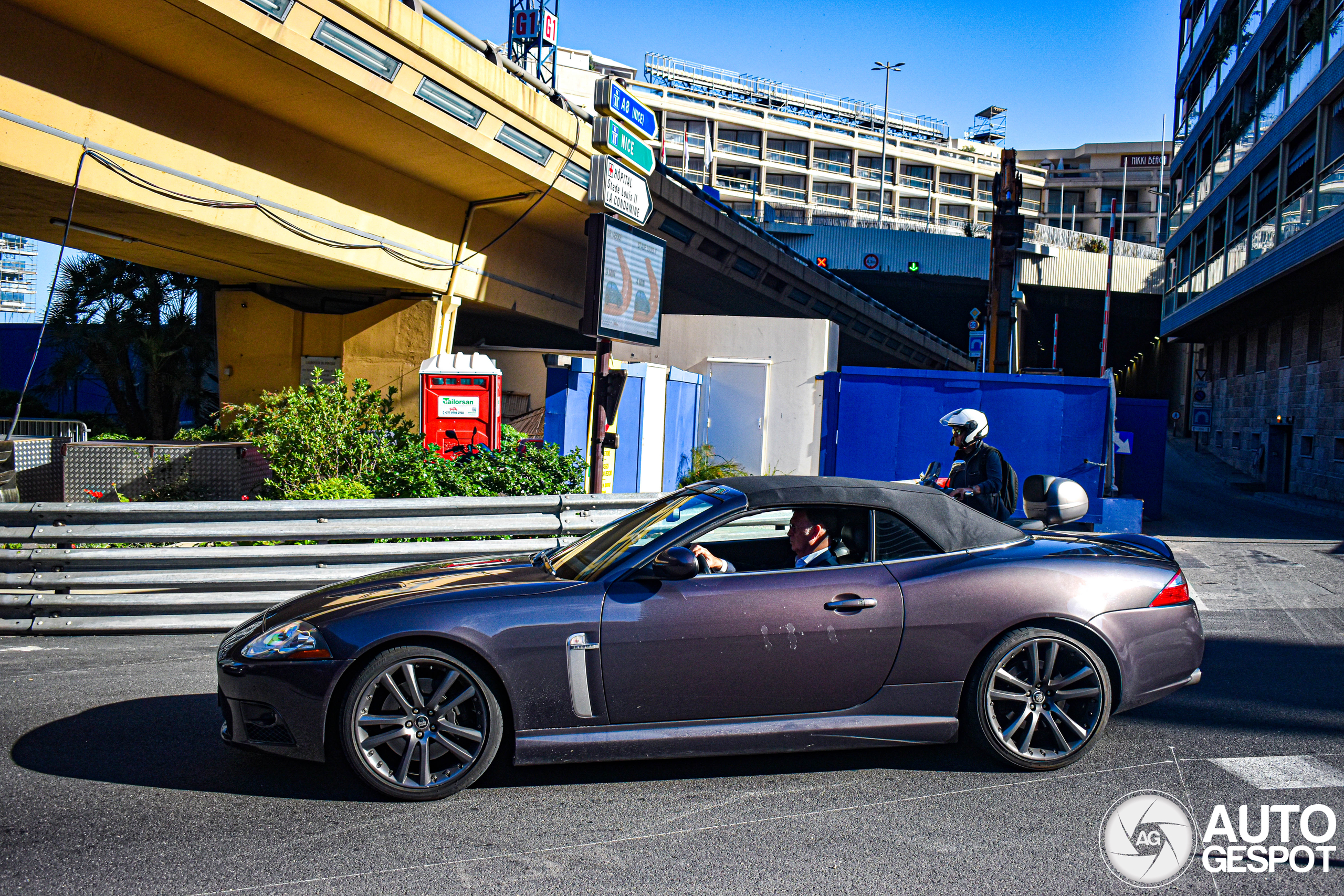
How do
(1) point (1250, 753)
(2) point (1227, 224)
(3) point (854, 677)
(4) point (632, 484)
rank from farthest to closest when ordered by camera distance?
1. (2) point (1227, 224)
2. (4) point (632, 484)
3. (1) point (1250, 753)
4. (3) point (854, 677)

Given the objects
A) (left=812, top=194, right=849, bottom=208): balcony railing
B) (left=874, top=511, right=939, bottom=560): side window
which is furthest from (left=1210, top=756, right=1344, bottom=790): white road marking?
(left=812, top=194, right=849, bottom=208): balcony railing

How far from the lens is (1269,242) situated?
74.4 feet

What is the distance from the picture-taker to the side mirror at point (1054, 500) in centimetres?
573

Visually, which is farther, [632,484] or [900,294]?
[900,294]

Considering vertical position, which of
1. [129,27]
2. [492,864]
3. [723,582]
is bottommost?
[492,864]

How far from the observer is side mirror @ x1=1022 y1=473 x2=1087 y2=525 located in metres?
5.73

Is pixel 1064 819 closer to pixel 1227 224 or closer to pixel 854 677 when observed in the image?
pixel 854 677

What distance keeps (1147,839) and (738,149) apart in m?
80.2

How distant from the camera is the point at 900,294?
42438 millimetres

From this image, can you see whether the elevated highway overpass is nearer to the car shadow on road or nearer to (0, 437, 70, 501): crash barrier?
(0, 437, 70, 501): crash barrier

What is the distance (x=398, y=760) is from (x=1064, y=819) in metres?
2.67

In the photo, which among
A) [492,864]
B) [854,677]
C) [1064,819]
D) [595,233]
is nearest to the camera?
[492,864]

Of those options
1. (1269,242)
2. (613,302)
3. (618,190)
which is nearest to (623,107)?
(618,190)

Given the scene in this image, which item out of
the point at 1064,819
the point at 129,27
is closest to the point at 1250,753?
the point at 1064,819
